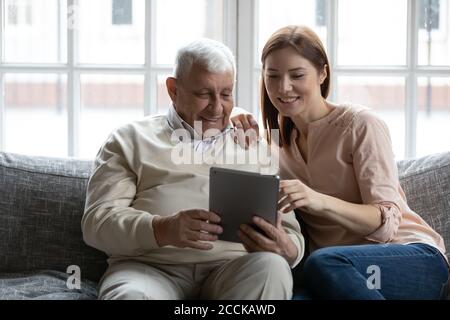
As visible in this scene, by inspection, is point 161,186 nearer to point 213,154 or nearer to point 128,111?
point 213,154

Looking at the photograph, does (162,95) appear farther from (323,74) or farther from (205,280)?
(205,280)

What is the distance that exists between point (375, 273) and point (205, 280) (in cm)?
Result: 49

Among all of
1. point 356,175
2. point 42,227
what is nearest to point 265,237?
point 356,175

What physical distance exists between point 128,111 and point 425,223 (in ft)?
4.52

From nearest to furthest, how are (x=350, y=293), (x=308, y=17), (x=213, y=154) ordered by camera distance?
(x=350, y=293)
(x=213, y=154)
(x=308, y=17)

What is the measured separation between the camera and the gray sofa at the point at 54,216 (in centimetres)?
272

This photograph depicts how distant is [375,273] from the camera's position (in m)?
2.34

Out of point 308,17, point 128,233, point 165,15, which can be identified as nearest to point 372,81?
point 308,17

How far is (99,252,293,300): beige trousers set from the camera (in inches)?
86.8

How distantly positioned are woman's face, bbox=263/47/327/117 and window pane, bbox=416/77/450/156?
89cm

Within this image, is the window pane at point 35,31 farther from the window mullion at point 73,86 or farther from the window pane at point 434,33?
the window pane at point 434,33

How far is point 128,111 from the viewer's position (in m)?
3.46

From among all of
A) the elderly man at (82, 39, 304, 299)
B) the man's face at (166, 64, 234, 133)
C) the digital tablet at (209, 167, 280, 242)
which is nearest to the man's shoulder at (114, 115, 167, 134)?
the elderly man at (82, 39, 304, 299)

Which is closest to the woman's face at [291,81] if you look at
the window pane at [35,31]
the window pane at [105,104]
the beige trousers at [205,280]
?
the beige trousers at [205,280]
